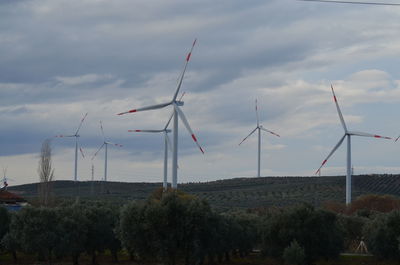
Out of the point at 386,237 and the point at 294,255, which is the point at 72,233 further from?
the point at 386,237

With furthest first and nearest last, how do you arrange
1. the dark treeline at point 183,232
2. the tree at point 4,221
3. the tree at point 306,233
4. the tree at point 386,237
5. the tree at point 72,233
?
the tree at point 4,221 → the tree at point 72,233 → the tree at point 386,237 → the tree at point 306,233 → the dark treeline at point 183,232

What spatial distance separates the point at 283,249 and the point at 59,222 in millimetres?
28266

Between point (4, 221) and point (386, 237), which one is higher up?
point (4, 221)

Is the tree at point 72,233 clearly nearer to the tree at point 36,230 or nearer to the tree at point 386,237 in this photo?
the tree at point 36,230

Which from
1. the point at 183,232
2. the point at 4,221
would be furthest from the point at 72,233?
the point at 183,232

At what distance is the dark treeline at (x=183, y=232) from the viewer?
7862 cm

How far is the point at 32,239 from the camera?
91750 mm

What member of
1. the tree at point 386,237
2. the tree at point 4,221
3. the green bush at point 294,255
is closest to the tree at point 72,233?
the tree at point 4,221

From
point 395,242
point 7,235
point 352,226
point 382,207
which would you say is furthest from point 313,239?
point 382,207

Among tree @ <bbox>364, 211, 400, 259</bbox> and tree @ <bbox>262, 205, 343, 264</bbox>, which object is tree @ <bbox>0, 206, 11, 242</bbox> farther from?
tree @ <bbox>364, 211, 400, 259</bbox>

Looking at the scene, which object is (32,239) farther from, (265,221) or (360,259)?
(360,259)

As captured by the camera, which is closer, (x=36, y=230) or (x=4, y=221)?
(x=36, y=230)

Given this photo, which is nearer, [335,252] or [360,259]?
[335,252]

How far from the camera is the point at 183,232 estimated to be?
3088 inches
